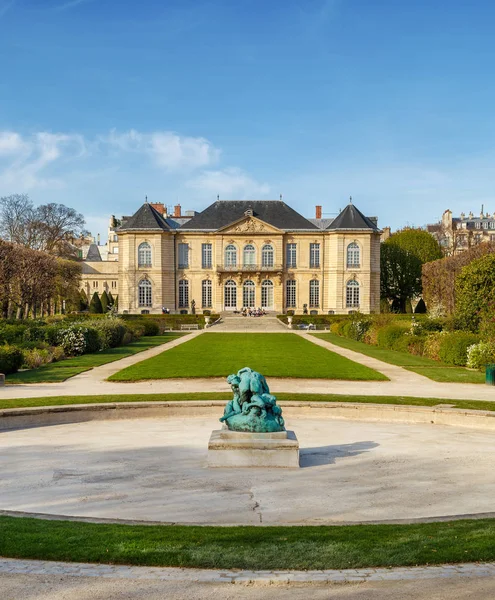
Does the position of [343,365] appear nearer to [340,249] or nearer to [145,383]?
[145,383]

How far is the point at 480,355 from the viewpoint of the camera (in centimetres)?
1948

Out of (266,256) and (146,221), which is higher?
(146,221)

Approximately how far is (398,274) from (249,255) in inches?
595

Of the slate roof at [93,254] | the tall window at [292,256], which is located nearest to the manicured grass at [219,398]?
the tall window at [292,256]

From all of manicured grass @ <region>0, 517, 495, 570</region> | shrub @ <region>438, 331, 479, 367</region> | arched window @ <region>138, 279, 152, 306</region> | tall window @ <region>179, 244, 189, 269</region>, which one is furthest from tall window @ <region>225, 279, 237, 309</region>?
manicured grass @ <region>0, 517, 495, 570</region>

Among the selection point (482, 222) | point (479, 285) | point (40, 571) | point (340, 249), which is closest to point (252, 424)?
point (40, 571)

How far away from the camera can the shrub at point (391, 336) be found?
27.6 meters

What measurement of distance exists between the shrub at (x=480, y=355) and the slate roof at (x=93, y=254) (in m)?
72.4

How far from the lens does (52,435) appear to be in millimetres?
10195

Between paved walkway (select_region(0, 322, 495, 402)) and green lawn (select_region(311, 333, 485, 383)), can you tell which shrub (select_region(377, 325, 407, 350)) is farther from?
paved walkway (select_region(0, 322, 495, 402))

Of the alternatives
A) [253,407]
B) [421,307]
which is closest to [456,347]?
[253,407]

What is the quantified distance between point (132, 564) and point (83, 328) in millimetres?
21113

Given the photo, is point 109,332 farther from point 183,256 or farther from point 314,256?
point 314,256

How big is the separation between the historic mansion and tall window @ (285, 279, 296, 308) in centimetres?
10
